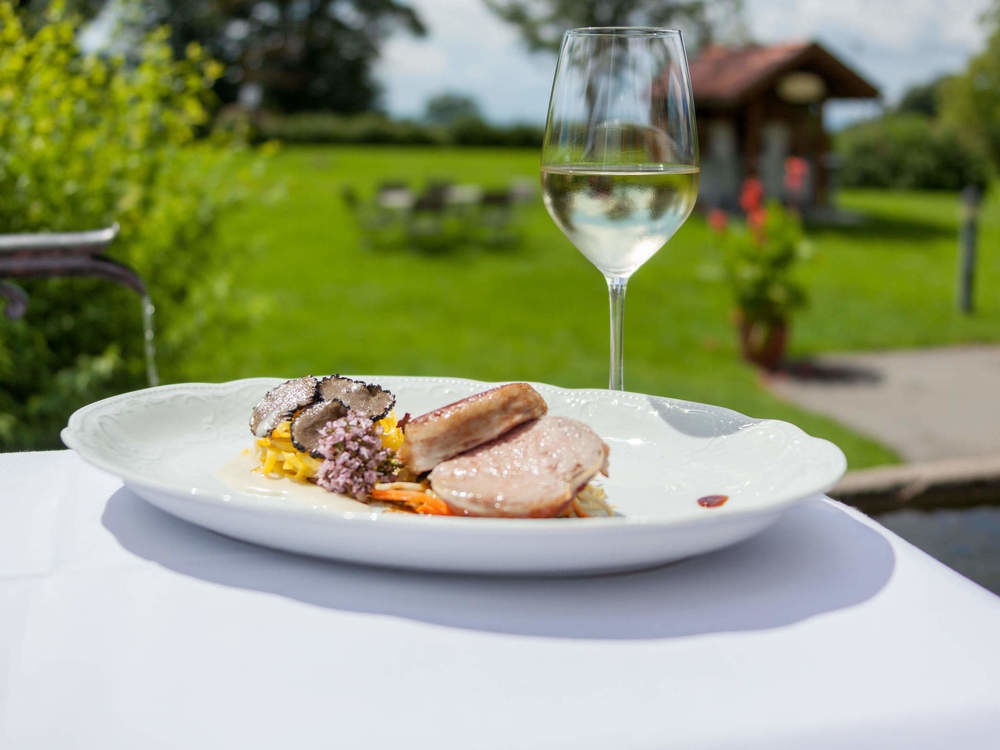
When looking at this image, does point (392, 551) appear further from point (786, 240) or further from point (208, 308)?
point (786, 240)

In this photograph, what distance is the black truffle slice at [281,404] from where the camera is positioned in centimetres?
130

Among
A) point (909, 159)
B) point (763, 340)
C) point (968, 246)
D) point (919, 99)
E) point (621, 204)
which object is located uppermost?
point (919, 99)

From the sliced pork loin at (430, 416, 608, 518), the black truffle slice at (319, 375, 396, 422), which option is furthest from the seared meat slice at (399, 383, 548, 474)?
the black truffle slice at (319, 375, 396, 422)

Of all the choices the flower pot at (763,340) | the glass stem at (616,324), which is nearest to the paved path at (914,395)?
the flower pot at (763,340)

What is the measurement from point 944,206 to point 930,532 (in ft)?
69.2

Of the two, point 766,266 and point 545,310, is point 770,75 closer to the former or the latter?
point 545,310

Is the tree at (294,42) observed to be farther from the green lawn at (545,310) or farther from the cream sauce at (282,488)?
the cream sauce at (282,488)

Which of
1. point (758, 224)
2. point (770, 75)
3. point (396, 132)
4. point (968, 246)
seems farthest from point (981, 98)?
point (396, 132)

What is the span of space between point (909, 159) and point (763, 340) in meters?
22.8

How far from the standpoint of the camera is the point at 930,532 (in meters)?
5.39

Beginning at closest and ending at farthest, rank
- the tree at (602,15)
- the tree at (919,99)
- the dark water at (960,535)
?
the dark water at (960,535) < the tree at (602,15) < the tree at (919,99)

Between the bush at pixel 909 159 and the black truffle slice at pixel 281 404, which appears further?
the bush at pixel 909 159

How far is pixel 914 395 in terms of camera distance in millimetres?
8289

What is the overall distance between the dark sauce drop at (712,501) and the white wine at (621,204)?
→ 0.42m
